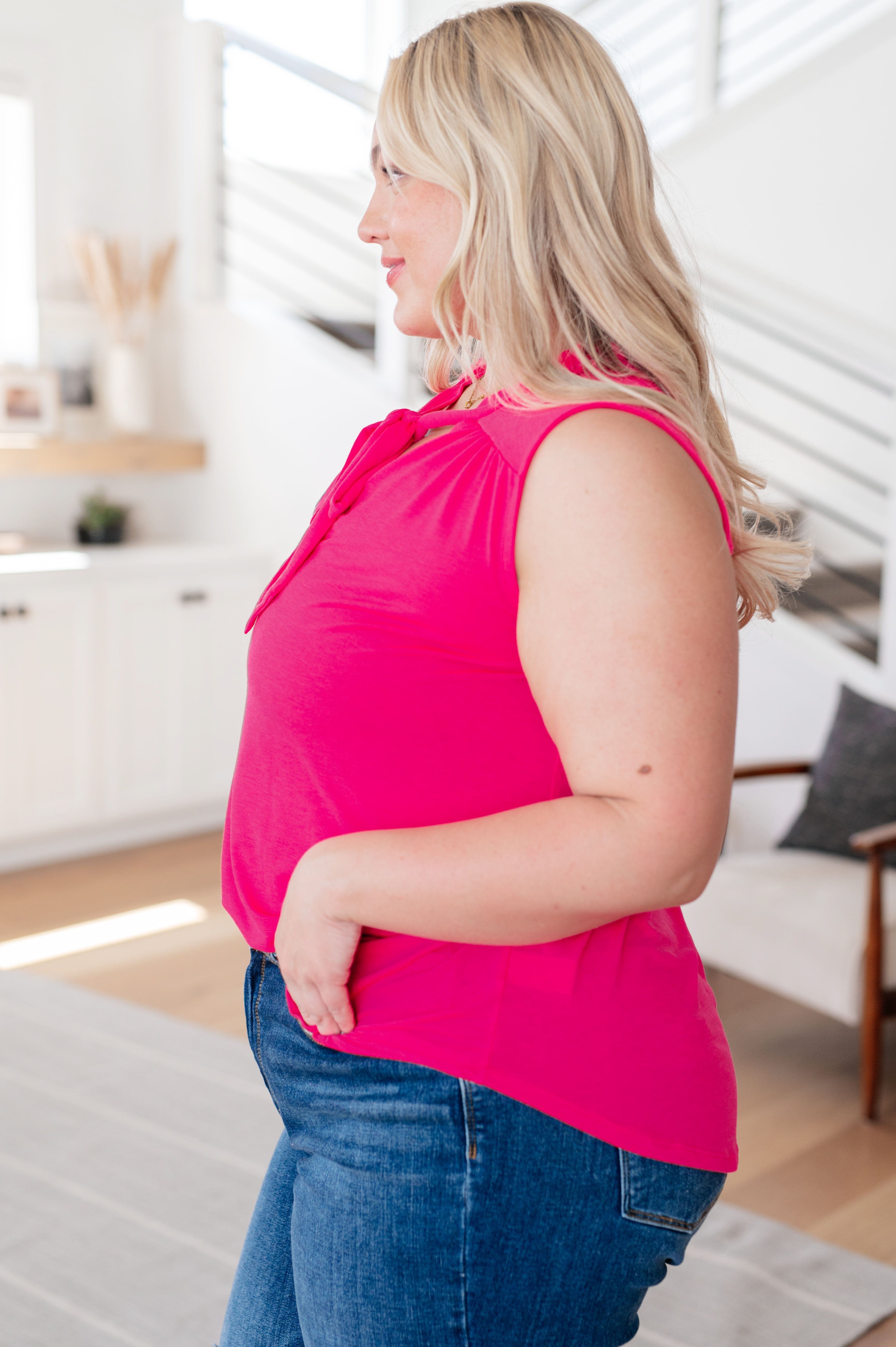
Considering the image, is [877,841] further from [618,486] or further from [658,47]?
[658,47]

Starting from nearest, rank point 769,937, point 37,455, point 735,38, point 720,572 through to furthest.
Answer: point 720,572
point 769,937
point 37,455
point 735,38

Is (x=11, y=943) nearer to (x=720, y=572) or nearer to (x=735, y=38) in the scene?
(x=720, y=572)

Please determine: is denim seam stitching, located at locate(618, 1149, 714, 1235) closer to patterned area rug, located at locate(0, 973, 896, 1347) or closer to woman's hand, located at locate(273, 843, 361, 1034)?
woman's hand, located at locate(273, 843, 361, 1034)

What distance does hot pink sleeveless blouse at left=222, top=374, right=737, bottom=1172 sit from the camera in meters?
0.80

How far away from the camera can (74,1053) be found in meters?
2.90

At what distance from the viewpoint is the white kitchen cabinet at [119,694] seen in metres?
4.19

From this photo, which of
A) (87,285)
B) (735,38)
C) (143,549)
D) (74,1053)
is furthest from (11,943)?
(735,38)

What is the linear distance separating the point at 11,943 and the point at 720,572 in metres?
3.25

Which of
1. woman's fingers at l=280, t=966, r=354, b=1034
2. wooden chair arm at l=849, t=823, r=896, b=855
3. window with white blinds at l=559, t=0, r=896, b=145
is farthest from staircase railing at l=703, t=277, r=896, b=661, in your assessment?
woman's fingers at l=280, t=966, r=354, b=1034

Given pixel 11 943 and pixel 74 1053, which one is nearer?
pixel 74 1053

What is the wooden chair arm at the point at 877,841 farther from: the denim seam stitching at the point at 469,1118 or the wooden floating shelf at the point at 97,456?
the wooden floating shelf at the point at 97,456

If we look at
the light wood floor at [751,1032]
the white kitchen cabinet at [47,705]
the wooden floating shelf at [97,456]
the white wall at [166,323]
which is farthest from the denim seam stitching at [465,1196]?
the wooden floating shelf at [97,456]

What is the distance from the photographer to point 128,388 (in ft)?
16.1

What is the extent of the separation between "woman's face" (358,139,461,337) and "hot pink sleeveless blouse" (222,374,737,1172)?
85mm
